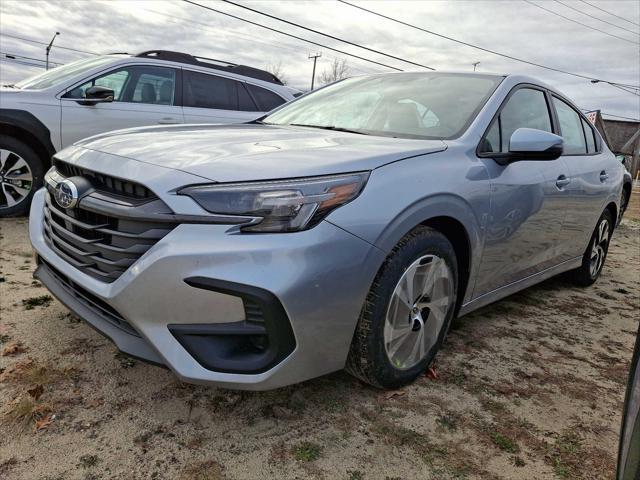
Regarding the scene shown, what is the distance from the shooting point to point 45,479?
1696 millimetres

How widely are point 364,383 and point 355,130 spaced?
4.41ft

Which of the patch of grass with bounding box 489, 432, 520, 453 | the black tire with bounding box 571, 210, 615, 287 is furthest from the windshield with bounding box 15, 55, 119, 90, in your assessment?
the patch of grass with bounding box 489, 432, 520, 453

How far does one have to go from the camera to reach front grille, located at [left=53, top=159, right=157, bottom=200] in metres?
1.87

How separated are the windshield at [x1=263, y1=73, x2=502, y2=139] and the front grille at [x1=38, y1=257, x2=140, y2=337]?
1.56 meters

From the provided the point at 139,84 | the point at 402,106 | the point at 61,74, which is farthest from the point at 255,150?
the point at 61,74

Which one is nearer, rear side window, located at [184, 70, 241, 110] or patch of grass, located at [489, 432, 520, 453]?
patch of grass, located at [489, 432, 520, 453]

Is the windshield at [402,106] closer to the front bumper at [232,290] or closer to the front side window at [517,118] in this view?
the front side window at [517,118]

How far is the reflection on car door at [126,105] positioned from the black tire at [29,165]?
1.08ft

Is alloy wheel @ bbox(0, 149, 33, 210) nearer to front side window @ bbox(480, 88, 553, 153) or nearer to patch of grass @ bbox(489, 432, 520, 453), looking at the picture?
front side window @ bbox(480, 88, 553, 153)

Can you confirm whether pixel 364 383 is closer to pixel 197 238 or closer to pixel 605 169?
pixel 197 238

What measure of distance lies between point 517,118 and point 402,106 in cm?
71

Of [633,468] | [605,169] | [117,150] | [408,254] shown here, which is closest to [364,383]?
[408,254]

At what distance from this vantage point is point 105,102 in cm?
533

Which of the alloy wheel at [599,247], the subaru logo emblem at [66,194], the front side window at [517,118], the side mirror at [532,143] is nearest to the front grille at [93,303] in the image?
the subaru logo emblem at [66,194]
